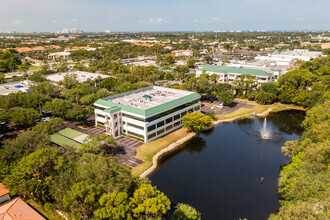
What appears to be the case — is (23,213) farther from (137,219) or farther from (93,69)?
(93,69)

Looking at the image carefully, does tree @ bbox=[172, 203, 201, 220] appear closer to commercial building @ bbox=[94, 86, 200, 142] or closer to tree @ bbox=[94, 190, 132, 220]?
tree @ bbox=[94, 190, 132, 220]

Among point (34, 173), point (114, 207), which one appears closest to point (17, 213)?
point (34, 173)

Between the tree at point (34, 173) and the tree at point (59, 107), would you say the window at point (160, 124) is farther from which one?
the tree at point (59, 107)

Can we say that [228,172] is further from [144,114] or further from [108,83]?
[108,83]

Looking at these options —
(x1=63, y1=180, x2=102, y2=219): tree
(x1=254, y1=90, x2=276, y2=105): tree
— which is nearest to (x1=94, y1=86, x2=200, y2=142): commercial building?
(x1=63, y1=180, x2=102, y2=219): tree

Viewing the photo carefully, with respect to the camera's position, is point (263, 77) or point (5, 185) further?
point (263, 77)

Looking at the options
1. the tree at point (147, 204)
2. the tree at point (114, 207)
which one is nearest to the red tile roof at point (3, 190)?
the tree at point (114, 207)

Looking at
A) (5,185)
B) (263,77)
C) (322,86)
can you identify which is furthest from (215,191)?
(263,77)
